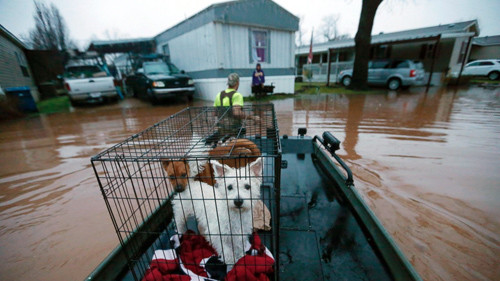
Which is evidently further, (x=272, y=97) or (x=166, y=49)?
(x=166, y=49)

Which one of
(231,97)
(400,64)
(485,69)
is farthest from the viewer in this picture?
(485,69)

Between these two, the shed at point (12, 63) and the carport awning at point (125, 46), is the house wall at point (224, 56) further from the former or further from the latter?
the shed at point (12, 63)

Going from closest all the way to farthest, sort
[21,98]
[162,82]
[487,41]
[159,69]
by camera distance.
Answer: [21,98]
[162,82]
[159,69]
[487,41]

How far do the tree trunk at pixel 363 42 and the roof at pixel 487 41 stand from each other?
65.6 feet

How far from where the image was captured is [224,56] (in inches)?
389

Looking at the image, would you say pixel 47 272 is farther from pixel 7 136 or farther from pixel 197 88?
pixel 197 88

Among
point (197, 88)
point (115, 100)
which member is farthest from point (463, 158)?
point (115, 100)

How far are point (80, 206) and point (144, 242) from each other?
1.77 metres

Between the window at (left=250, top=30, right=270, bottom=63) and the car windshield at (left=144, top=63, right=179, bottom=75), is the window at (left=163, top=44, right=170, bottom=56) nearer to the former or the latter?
the car windshield at (left=144, top=63, right=179, bottom=75)

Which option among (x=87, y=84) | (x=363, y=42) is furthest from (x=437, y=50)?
(x=87, y=84)

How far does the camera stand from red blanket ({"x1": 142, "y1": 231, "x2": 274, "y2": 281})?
1521mm

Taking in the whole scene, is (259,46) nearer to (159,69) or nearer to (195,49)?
(195,49)

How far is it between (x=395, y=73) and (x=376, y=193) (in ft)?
46.9

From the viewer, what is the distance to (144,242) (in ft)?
5.99
